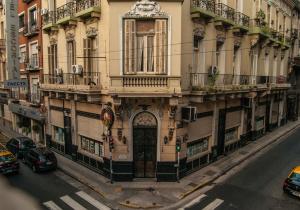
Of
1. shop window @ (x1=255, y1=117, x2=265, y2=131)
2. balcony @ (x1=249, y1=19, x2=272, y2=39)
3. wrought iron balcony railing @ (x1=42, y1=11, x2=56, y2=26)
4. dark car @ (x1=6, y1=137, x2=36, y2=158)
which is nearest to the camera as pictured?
dark car @ (x1=6, y1=137, x2=36, y2=158)

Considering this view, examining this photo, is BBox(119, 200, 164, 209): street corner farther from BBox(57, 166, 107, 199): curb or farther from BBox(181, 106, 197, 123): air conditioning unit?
BBox(181, 106, 197, 123): air conditioning unit

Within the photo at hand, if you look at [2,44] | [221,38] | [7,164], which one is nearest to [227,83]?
[221,38]

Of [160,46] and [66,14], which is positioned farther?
[66,14]

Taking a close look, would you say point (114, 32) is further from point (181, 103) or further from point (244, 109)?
point (244, 109)

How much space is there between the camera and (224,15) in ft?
67.4

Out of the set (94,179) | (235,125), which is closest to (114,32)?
(94,179)

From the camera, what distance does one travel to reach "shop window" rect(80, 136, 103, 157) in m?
19.4

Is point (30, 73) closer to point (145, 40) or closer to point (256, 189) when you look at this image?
point (145, 40)

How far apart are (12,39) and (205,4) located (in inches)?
793

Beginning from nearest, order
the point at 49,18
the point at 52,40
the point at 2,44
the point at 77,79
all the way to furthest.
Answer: the point at 77,79, the point at 49,18, the point at 52,40, the point at 2,44

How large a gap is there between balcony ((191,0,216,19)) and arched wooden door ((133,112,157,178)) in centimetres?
729

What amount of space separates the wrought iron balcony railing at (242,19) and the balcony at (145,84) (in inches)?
397

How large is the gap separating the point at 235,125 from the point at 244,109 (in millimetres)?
2217

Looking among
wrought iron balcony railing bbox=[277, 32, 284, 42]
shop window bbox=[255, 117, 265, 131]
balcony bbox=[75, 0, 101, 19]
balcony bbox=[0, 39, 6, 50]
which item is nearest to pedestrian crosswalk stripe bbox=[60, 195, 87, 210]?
balcony bbox=[75, 0, 101, 19]
